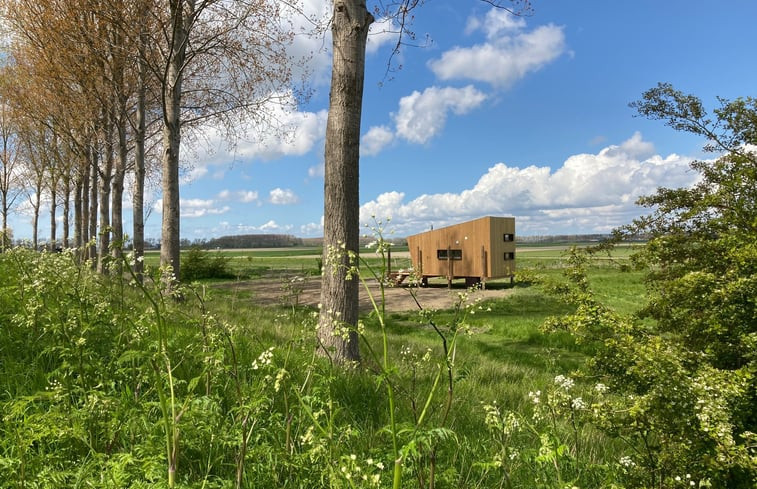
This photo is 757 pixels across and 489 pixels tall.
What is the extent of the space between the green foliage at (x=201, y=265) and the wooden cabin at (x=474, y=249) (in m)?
15.9

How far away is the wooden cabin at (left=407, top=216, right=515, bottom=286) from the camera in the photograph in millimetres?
24156

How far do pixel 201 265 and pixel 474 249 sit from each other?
20.3 m

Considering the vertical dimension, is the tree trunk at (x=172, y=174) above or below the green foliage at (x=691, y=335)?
above

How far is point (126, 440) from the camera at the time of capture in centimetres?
275

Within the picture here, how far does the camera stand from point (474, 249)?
24797mm

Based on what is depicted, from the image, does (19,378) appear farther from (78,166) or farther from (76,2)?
(78,166)

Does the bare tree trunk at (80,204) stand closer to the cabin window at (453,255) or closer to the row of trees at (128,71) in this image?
the row of trees at (128,71)

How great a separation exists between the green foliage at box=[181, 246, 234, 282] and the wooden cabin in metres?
15.9

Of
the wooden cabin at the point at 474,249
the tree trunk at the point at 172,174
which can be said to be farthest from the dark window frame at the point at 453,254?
the tree trunk at the point at 172,174

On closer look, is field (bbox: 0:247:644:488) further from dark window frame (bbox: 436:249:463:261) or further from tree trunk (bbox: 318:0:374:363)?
dark window frame (bbox: 436:249:463:261)

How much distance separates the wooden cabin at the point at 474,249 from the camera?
79.3ft

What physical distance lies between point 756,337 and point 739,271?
728 millimetres

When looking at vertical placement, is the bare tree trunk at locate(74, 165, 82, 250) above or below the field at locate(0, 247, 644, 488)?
above

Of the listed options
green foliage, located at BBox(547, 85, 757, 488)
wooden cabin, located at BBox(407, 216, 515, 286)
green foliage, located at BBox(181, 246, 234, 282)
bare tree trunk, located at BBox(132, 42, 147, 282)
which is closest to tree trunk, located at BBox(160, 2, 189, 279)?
bare tree trunk, located at BBox(132, 42, 147, 282)
